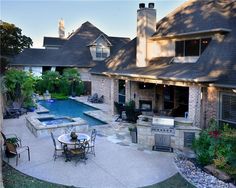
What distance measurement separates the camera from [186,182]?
878 cm

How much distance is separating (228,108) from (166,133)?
3521mm

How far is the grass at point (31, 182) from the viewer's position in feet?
27.5

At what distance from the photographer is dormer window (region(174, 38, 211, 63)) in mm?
16533

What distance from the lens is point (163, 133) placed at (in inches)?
488

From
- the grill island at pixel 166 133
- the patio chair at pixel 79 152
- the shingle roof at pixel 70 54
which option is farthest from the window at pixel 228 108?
the shingle roof at pixel 70 54

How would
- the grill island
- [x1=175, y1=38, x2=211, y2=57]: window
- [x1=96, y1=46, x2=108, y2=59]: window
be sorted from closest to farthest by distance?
the grill island, [x1=175, y1=38, x2=211, y2=57]: window, [x1=96, y1=46, x2=108, y2=59]: window

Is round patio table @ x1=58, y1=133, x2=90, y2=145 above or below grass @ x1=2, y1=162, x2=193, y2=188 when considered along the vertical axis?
above

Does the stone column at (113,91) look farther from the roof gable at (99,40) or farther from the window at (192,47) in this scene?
the roof gable at (99,40)

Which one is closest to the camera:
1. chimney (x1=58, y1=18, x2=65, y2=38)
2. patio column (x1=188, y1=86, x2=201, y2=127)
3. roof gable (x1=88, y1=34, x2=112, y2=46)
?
patio column (x1=188, y1=86, x2=201, y2=127)

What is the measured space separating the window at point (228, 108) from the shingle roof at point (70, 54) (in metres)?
24.8

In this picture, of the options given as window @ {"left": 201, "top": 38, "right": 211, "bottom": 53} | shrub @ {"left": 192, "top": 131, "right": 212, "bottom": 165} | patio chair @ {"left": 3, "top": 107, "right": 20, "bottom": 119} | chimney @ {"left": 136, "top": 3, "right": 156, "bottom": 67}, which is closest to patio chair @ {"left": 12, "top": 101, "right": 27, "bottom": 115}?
patio chair @ {"left": 3, "top": 107, "right": 20, "bottom": 119}

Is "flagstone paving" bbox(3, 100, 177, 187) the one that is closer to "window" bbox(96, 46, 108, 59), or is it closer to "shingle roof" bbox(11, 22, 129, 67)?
"shingle roof" bbox(11, 22, 129, 67)

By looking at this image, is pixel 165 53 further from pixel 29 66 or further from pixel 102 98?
pixel 29 66

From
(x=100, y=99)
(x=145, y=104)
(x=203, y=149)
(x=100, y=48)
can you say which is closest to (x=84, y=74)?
(x=100, y=48)
